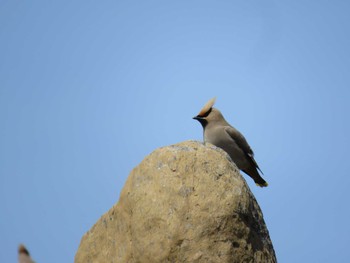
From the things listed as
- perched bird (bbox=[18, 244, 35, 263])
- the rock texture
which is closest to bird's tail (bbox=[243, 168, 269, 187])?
the rock texture

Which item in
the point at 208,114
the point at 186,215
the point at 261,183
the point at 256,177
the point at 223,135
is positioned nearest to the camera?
the point at 186,215

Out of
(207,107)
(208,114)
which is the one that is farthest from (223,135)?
(207,107)

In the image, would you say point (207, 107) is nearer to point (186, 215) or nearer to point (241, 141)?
point (241, 141)

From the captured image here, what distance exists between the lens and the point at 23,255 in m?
3.59

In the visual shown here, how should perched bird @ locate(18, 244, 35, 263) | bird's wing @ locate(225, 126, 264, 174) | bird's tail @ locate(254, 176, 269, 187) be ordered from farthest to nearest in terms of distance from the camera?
1. bird's tail @ locate(254, 176, 269, 187)
2. bird's wing @ locate(225, 126, 264, 174)
3. perched bird @ locate(18, 244, 35, 263)

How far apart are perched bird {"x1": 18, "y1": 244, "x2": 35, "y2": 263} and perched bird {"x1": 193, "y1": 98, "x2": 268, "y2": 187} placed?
6.40 m

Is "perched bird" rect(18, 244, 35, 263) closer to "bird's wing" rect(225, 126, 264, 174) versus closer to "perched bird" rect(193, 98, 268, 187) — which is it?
"perched bird" rect(193, 98, 268, 187)

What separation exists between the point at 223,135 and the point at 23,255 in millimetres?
6550

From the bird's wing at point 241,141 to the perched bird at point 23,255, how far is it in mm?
6590

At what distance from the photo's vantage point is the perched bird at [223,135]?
9.83m

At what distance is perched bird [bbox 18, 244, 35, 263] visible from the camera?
3488mm

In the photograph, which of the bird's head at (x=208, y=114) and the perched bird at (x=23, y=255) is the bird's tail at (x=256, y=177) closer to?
the bird's head at (x=208, y=114)

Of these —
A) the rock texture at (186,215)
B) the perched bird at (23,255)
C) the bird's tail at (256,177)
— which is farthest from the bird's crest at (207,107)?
the perched bird at (23,255)

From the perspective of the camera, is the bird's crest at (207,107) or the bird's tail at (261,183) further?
the bird's tail at (261,183)
